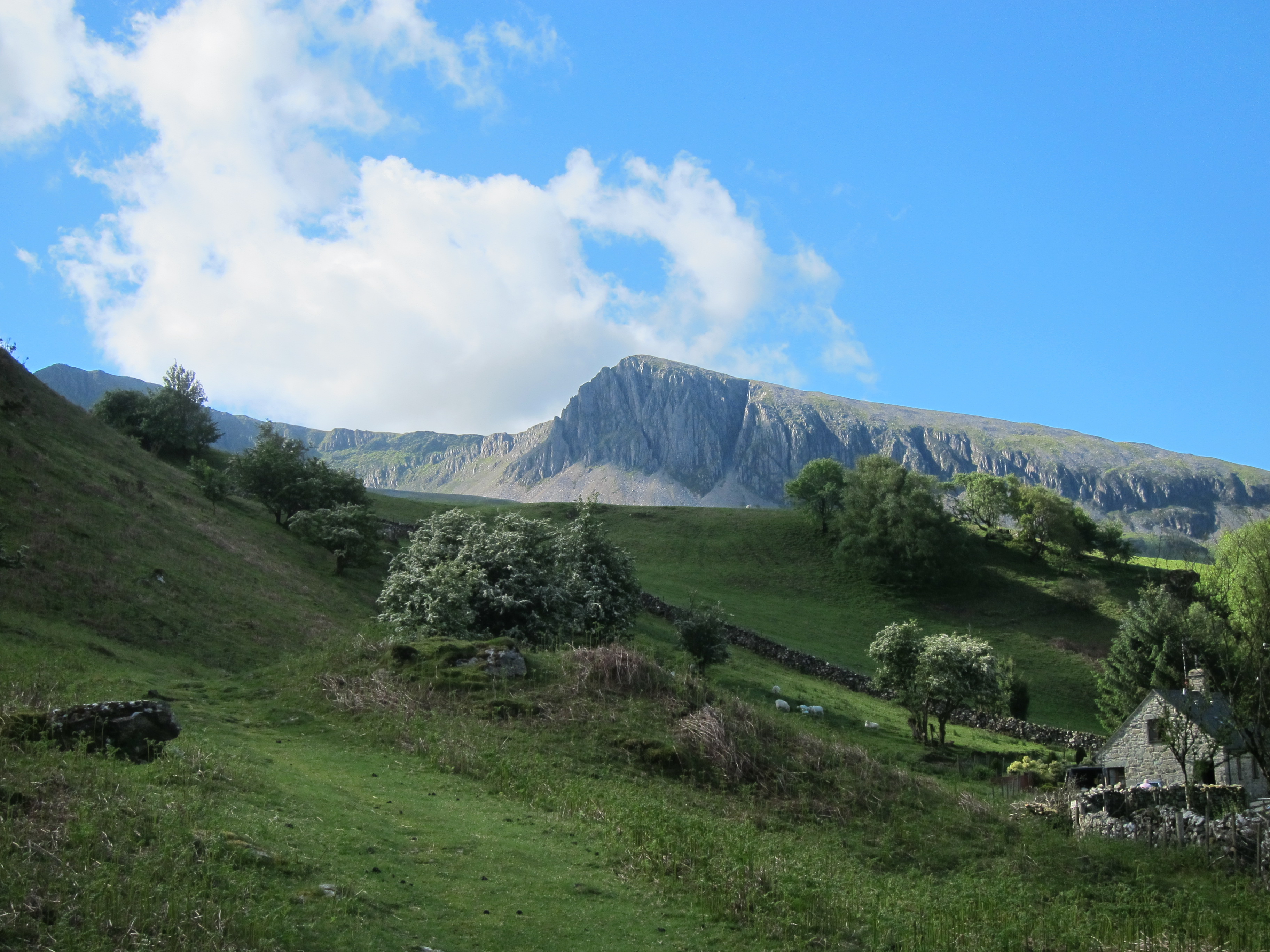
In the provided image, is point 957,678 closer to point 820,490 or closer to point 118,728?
point 118,728

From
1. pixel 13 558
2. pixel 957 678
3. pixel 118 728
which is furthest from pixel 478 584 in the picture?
pixel 957 678

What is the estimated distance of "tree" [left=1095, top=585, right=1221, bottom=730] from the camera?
4822 centimetres

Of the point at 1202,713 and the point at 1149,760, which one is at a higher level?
the point at 1202,713

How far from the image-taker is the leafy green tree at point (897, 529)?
84.3m

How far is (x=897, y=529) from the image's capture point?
280ft

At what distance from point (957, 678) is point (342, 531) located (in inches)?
1471

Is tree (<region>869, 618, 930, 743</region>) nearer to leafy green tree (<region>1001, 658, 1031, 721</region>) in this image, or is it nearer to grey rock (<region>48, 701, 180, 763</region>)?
leafy green tree (<region>1001, 658, 1031, 721</region>)

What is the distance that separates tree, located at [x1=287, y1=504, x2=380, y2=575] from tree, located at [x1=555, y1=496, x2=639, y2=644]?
1658 centimetres

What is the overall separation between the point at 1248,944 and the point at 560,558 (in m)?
31.8

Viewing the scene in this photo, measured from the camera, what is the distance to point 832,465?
105 metres

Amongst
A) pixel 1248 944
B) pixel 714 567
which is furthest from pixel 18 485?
pixel 714 567

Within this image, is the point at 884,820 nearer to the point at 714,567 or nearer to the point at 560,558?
the point at 560,558

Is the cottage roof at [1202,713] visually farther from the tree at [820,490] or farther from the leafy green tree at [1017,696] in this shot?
the tree at [820,490]

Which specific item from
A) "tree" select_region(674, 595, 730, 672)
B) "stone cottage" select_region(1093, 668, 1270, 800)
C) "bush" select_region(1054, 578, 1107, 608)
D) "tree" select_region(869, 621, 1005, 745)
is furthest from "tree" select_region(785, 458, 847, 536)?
"stone cottage" select_region(1093, 668, 1270, 800)
